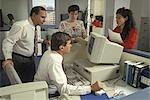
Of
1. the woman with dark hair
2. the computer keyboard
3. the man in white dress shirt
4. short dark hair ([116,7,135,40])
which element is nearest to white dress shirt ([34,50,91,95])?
the man in white dress shirt

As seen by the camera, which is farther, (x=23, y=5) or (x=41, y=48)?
(x=23, y=5)

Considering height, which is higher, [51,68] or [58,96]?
[51,68]

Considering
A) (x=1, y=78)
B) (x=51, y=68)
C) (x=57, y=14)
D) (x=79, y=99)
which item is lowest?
(x=1, y=78)

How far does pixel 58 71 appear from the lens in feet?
4.88

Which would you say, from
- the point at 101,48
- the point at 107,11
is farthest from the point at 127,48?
the point at 107,11

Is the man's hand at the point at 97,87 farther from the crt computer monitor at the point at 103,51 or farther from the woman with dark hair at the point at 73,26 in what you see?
the woman with dark hair at the point at 73,26

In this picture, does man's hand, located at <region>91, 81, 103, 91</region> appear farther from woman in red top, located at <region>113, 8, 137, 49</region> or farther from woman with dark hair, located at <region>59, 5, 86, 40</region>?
woman with dark hair, located at <region>59, 5, 86, 40</region>

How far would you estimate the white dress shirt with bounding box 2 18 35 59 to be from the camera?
2104mm

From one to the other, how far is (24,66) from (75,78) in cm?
82

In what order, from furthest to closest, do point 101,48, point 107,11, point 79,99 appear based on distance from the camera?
point 107,11 → point 101,48 → point 79,99

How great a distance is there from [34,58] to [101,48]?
3.50ft

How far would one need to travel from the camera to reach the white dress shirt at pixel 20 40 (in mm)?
2104

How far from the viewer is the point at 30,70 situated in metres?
2.50

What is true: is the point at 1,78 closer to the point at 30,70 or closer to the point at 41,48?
the point at 30,70
